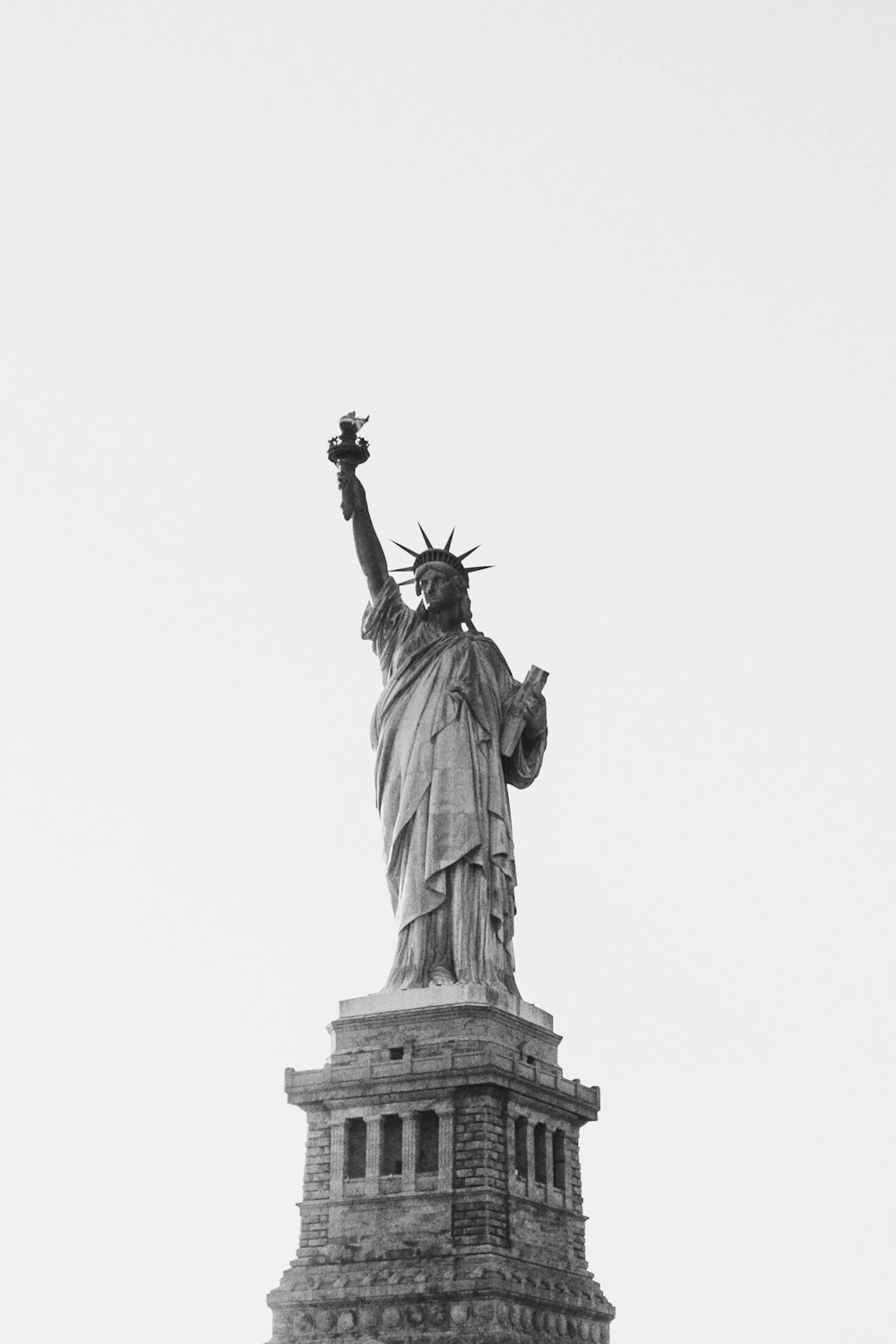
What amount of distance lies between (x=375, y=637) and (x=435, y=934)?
535 cm

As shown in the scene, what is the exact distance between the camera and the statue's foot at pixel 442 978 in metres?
29.3

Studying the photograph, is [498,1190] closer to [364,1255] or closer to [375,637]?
[364,1255]

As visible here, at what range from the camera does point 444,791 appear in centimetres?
3061

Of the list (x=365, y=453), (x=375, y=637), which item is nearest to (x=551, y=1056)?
(x=375, y=637)

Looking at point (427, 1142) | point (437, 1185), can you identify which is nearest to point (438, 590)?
point (427, 1142)

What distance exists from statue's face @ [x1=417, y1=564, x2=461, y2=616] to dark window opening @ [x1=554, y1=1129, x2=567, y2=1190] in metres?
8.73

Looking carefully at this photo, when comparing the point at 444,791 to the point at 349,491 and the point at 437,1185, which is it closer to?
the point at 349,491

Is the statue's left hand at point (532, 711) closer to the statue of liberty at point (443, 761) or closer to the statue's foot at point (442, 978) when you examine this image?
the statue of liberty at point (443, 761)

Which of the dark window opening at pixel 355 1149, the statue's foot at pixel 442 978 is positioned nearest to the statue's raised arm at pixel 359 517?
the statue's foot at pixel 442 978

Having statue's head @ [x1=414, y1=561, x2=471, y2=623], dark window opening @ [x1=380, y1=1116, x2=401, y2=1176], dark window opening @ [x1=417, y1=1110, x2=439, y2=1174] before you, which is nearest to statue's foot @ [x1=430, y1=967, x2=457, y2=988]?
dark window opening @ [x1=417, y1=1110, x2=439, y2=1174]

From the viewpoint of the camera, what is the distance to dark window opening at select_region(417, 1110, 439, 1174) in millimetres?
28125

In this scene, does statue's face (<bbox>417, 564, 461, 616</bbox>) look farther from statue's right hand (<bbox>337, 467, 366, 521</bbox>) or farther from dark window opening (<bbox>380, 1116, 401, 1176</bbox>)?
dark window opening (<bbox>380, 1116, 401, 1176</bbox>)

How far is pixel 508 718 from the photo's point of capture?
3216 centimetres

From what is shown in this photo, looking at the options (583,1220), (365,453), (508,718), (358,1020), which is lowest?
(583,1220)
